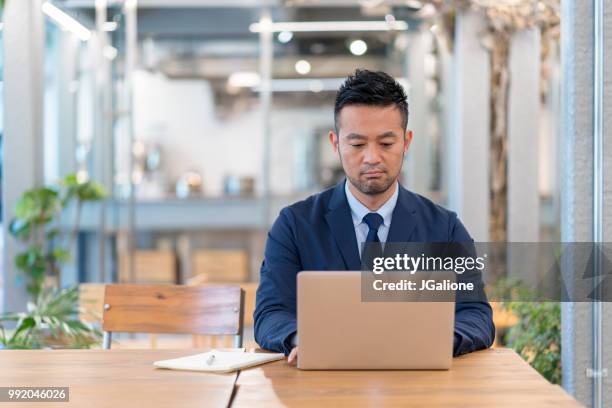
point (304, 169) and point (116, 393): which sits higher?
point (304, 169)


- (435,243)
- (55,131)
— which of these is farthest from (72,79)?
(435,243)

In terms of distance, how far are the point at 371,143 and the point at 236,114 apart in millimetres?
6413

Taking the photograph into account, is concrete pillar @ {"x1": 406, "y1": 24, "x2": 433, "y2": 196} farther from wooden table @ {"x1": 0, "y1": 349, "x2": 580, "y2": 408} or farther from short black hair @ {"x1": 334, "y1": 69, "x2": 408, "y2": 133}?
wooden table @ {"x1": 0, "y1": 349, "x2": 580, "y2": 408}

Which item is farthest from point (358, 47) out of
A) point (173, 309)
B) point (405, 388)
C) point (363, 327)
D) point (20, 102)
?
point (405, 388)

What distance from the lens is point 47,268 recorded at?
606 cm

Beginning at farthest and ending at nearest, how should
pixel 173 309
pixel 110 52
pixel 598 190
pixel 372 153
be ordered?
pixel 110 52, pixel 598 190, pixel 173 309, pixel 372 153

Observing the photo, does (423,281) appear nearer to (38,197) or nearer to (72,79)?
(38,197)

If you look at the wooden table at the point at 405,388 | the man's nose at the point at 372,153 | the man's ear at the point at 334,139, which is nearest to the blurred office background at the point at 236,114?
the man's ear at the point at 334,139

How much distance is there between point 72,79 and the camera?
7.29 m

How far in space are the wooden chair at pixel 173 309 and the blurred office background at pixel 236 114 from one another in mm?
1910

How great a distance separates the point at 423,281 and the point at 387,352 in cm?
23

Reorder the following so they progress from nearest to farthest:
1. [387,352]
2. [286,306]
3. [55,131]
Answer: [387,352], [286,306], [55,131]

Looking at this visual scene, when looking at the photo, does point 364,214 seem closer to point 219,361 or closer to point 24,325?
point 219,361

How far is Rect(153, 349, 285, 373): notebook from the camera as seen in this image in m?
2.28
